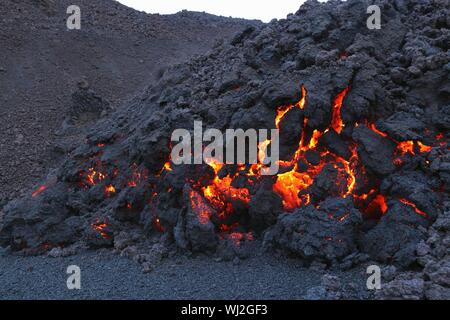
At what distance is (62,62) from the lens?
89.8ft

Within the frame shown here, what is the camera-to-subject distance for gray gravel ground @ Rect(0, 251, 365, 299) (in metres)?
8.85

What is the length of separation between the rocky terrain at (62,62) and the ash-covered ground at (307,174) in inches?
210

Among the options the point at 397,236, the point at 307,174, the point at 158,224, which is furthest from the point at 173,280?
the point at 397,236

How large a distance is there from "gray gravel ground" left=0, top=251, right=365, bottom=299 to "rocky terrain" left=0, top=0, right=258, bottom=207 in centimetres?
849

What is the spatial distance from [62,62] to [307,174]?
70.7 feet

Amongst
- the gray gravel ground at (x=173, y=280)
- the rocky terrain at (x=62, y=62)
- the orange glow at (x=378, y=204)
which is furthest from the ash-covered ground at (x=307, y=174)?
the rocky terrain at (x=62, y=62)

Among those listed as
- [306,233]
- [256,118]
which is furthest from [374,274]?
[256,118]

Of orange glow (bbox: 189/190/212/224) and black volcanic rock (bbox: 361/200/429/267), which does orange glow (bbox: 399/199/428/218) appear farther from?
orange glow (bbox: 189/190/212/224)

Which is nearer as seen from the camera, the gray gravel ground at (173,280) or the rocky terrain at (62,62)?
the gray gravel ground at (173,280)

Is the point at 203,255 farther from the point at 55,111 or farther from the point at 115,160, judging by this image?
the point at 55,111

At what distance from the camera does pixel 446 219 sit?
29.8 ft

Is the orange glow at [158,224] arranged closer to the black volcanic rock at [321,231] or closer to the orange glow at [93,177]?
the orange glow at [93,177]

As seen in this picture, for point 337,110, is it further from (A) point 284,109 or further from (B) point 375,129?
(A) point 284,109

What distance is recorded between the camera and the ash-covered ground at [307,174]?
9.45m
